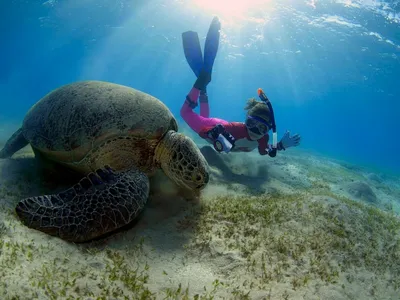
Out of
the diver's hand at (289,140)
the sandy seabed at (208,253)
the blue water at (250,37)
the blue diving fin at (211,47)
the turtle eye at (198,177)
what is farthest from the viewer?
the blue water at (250,37)

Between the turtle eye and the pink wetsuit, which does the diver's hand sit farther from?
the turtle eye

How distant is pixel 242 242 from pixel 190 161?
4.95 ft

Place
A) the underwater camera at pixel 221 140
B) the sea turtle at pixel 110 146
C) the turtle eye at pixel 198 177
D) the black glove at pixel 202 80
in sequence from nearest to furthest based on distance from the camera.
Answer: the sea turtle at pixel 110 146
the turtle eye at pixel 198 177
the underwater camera at pixel 221 140
the black glove at pixel 202 80

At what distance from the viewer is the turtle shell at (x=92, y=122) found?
4500 mm

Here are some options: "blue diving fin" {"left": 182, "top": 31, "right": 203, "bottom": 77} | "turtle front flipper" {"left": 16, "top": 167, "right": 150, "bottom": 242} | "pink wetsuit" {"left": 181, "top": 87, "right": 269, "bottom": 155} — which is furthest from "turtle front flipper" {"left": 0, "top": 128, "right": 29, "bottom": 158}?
"blue diving fin" {"left": 182, "top": 31, "right": 203, "bottom": 77}

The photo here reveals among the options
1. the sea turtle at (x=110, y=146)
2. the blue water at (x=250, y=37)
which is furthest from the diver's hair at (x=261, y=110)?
the blue water at (x=250, y=37)

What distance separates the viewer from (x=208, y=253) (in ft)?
10.9

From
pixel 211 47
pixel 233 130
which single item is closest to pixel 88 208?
pixel 233 130

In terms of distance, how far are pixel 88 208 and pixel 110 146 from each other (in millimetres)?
1458

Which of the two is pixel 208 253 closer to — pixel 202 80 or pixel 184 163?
pixel 184 163

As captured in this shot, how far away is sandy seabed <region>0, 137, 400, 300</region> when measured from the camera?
2.44 metres

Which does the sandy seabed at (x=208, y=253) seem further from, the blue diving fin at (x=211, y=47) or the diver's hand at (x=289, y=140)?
the blue diving fin at (x=211, y=47)

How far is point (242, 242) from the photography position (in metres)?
3.56

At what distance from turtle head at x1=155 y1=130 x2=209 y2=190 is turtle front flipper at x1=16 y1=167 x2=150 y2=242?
2.42ft
